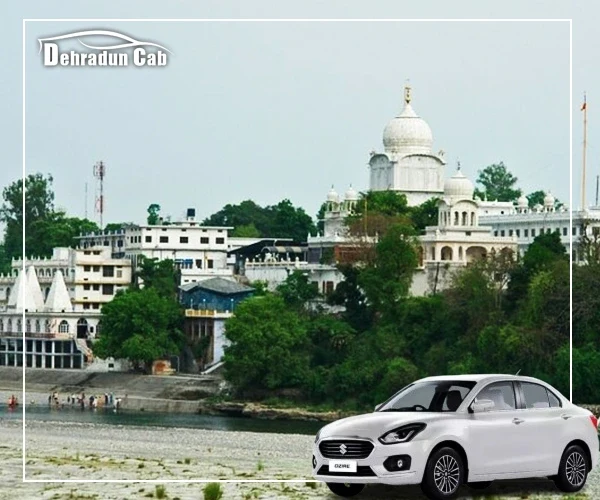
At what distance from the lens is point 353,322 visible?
158ft

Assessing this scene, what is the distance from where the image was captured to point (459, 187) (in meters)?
55.8

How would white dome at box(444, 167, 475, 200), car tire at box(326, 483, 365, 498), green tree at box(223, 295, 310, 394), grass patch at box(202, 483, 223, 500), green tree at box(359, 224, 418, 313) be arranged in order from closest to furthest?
car tire at box(326, 483, 365, 498)
grass patch at box(202, 483, 223, 500)
green tree at box(223, 295, 310, 394)
green tree at box(359, 224, 418, 313)
white dome at box(444, 167, 475, 200)

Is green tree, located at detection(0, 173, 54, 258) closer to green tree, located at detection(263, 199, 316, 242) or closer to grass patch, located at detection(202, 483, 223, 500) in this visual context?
green tree, located at detection(263, 199, 316, 242)

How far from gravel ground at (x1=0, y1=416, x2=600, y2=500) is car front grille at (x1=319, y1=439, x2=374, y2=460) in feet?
1.65

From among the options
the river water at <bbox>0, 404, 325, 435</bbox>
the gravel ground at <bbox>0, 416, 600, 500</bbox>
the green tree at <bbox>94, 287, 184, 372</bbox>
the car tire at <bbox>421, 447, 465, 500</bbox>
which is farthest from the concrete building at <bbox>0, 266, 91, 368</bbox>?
the car tire at <bbox>421, 447, 465, 500</bbox>

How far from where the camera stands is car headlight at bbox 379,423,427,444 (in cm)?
1151

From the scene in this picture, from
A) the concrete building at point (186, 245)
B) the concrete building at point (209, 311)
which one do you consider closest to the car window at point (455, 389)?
the concrete building at point (209, 311)

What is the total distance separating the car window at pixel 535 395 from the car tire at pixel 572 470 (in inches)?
12.9

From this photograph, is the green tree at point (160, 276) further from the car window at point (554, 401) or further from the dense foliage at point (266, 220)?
the car window at point (554, 401)

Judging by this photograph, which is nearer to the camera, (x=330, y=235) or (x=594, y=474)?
(x=594, y=474)

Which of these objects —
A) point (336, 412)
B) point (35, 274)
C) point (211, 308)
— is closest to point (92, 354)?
point (211, 308)

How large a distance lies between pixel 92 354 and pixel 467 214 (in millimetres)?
11161

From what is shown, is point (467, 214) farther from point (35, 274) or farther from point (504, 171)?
point (504, 171)

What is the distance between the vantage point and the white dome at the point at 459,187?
183 feet
